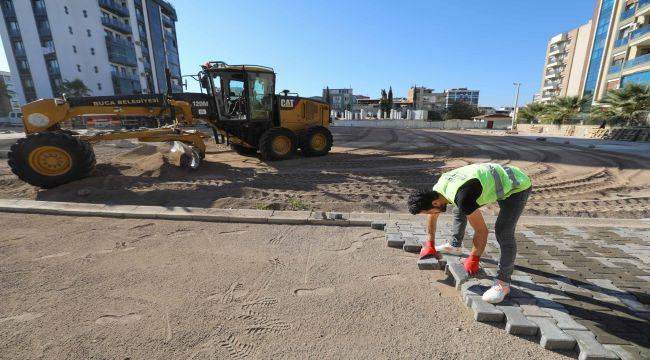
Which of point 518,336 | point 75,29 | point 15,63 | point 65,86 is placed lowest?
point 518,336

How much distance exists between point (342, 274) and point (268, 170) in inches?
217

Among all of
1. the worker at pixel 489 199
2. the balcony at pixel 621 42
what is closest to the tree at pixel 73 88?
the worker at pixel 489 199

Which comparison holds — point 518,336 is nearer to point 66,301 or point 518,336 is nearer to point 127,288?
point 127,288

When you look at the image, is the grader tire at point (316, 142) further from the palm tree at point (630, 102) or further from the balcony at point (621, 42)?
the balcony at point (621, 42)

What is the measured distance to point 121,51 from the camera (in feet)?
135

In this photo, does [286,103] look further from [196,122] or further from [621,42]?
[621,42]

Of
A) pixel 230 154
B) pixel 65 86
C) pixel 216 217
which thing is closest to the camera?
A: pixel 216 217

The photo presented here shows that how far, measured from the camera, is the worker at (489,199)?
2383 mm

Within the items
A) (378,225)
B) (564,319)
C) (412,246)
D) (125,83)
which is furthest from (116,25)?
(564,319)

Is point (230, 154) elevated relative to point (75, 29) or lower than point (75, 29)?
lower

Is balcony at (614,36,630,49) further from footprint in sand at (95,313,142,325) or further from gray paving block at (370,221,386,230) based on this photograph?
footprint in sand at (95,313,142,325)

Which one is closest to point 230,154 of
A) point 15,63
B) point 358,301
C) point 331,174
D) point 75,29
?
point 331,174

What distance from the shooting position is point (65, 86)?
35.4 m

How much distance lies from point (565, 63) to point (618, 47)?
29.7 meters
